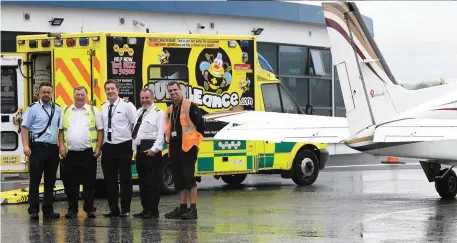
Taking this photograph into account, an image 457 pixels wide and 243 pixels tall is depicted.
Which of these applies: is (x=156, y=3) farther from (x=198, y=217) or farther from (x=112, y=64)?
(x=198, y=217)

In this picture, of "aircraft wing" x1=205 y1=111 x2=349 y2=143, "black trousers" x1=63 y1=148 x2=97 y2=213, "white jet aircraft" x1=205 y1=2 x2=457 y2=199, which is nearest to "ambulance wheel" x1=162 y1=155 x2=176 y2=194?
"aircraft wing" x1=205 y1=111 x2=349 y2=143

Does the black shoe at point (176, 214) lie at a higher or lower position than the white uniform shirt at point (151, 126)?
lower

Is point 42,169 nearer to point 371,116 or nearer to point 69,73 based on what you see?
point 69,73

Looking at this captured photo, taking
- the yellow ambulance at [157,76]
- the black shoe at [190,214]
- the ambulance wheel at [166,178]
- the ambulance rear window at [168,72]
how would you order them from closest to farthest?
the black shoe at [190,214]
the yellow ambulance at [157,76]
the ambulance rear window at [168,72]
the ambulance wheel at [166,178]

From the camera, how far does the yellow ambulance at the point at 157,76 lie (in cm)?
1479

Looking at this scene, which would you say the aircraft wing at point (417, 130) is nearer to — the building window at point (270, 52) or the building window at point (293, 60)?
the building window at point (270, 52)

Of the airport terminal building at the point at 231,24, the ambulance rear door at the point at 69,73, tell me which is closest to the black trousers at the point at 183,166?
the ambulance rear door at the point at 69,73

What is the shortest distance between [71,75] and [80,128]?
9.31 ft

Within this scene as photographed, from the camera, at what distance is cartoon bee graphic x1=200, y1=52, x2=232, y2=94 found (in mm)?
15758

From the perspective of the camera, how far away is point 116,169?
39.6ft

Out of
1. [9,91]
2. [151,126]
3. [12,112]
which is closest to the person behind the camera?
[151,126]

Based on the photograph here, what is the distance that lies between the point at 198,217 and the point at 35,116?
250cm

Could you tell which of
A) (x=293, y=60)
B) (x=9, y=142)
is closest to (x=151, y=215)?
(x=9, y=142)

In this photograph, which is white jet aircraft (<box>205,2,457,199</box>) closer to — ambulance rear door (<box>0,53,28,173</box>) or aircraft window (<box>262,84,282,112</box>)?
aircraft window (<box>262,84,282,112</box>)
